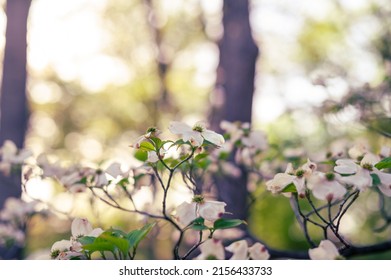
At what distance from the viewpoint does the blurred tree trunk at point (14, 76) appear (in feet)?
11.3

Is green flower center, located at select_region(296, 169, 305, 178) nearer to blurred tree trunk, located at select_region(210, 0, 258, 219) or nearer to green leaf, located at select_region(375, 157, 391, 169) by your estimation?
green leaf, located at select_region(375, 157, 391, 169)

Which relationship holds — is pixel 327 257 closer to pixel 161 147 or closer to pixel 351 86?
pixel 161 147

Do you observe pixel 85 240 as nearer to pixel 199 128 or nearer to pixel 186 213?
pixel 186 213

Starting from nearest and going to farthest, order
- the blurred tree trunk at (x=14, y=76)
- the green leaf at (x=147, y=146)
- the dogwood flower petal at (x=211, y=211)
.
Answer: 1. the dogwood flower petal at (x=211, y=211)
2. the green leaf at (x=147, y=146)
3. the blurred tree trunk at (x=14, y=76)

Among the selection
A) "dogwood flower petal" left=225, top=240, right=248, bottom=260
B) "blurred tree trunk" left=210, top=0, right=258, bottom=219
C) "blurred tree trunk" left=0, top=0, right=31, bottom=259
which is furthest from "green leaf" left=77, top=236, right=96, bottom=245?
"blurred tree trunk" left=0, top=0, right=31, bottom=259

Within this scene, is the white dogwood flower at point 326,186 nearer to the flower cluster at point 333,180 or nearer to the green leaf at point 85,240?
the flower cluster at point 333,180

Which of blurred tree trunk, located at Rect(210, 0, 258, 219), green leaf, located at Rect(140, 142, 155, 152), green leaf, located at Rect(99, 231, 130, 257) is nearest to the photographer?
green leaf, located at Rect(99, 231, 130, 257)

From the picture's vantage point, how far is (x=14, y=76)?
11.7 feet

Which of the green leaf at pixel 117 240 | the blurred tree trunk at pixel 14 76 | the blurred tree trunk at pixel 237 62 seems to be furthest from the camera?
the blurred tree trunk at pixel 14 76

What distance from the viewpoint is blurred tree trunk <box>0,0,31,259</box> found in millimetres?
3455

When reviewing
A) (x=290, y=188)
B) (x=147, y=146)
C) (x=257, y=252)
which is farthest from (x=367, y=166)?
(x=147, y=146)

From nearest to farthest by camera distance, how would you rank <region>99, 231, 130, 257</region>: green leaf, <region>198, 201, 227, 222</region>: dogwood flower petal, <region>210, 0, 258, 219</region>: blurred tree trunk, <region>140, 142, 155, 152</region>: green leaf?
1. <region>99, 231, 130, 257</region>: green leaf
2. <region>198, 201, 227, 222</region>: dogwood flower petal
3. <region>140, 142, 155, 152</region>: green leaf
4. <region>210, 0, 258, 219</region>: blurred tree trunk

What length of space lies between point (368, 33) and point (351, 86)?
225 cm

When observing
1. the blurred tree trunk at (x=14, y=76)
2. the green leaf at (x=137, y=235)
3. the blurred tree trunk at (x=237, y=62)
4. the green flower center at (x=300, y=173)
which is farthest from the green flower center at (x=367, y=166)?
the blurred tree trunk at (x=14, y=76)
